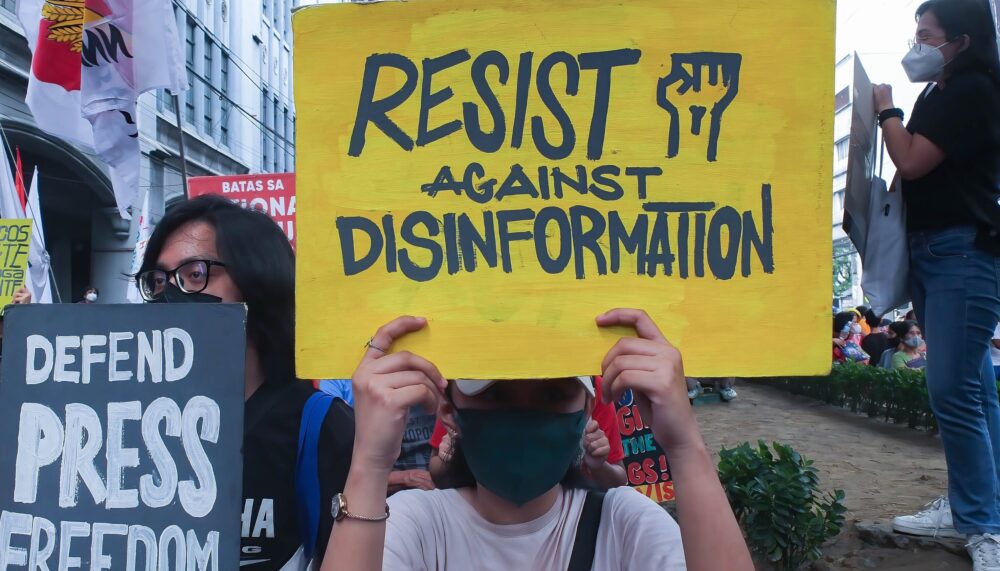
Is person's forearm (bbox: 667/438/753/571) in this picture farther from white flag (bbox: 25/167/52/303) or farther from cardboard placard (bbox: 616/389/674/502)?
Answer: white flag (bbox: 25/167/52/303)

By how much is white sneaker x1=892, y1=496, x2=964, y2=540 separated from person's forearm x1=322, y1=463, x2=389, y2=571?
276 centimetres

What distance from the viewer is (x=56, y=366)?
145 centimetres

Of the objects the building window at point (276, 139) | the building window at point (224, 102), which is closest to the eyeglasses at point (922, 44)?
the building window at point (224, 102)

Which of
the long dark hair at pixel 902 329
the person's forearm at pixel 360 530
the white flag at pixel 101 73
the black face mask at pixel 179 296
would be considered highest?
the white flag at pixel 101 73

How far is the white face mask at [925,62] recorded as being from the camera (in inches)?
103

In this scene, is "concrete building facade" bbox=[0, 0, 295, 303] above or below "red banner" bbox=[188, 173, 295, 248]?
above

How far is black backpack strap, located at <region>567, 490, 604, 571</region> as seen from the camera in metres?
1.51

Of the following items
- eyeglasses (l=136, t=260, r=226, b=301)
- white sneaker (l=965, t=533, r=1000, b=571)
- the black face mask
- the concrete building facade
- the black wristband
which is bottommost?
white sneaker (l=965, t=533, r=1000, b=571)

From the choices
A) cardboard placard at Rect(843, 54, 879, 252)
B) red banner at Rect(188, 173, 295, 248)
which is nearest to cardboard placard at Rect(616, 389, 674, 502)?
cardboard placard at Rect(843, 54, 879, 252)

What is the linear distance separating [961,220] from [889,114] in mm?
469

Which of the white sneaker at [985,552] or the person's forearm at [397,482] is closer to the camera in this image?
the white sneaker at [985,552]

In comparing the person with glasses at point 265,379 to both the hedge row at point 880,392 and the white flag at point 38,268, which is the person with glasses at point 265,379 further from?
the hedge row at point 880,392

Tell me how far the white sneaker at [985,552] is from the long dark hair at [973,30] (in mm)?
1641

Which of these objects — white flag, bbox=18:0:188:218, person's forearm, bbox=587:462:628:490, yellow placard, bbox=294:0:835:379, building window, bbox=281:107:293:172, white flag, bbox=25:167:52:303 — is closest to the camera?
yellow placard, bbox=294:0:835:379
